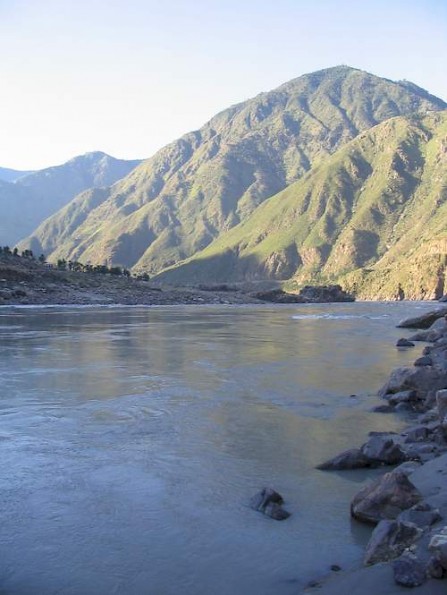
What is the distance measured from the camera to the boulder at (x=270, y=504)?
1031 centimetres

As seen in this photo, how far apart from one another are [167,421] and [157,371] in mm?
10004

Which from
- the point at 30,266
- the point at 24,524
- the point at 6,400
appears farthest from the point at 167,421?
the point at 30,266

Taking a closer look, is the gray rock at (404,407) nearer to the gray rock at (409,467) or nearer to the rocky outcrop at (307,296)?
the gray rock at (409,467)

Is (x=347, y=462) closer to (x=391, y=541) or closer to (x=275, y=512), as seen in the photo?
(x=275, y=512)

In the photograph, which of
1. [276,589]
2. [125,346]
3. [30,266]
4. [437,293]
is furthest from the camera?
[437,293]

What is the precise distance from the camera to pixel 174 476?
1231 cm

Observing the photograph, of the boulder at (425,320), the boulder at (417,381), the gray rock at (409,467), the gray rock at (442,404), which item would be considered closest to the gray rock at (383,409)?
the boulder at (417,381)

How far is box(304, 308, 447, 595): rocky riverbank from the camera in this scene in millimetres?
7270

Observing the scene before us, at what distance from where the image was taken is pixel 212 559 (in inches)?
348

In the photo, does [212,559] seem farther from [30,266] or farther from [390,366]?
[30,266]

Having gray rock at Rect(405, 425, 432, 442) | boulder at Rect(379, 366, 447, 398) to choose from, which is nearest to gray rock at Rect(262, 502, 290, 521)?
gray rock at Rect(405, 425, 432, 442)

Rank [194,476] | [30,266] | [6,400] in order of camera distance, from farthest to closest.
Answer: [30,266] → [6,400] → [194,476]

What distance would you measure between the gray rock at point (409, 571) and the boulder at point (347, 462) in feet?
16.9

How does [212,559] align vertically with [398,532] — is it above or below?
below
